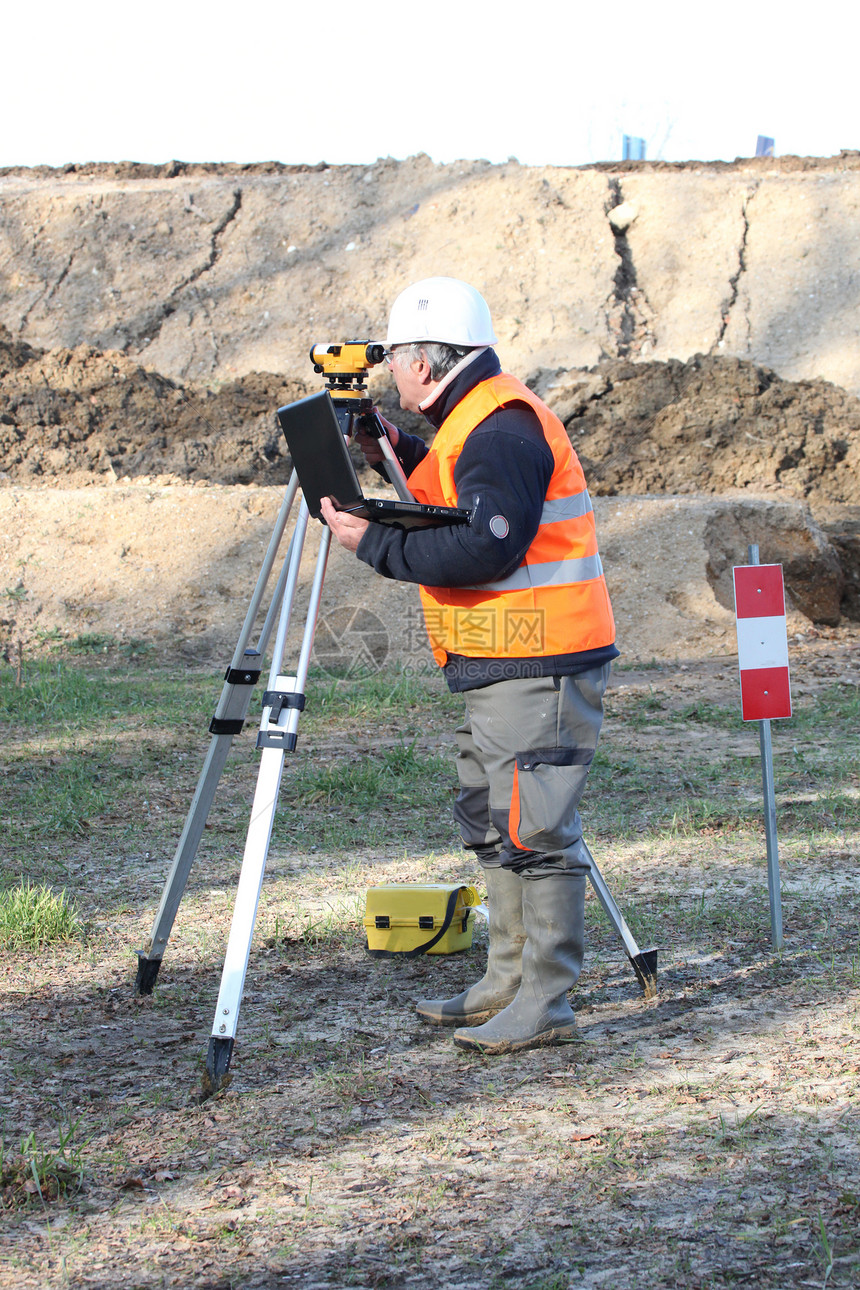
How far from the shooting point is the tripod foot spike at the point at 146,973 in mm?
3555

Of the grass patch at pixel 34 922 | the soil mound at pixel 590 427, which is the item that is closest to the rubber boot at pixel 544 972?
the grass patch at pixel 34 922

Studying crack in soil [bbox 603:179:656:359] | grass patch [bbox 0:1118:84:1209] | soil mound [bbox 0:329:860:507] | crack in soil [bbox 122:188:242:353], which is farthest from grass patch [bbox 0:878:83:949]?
crack in soil [bbox 122:188:242:353]

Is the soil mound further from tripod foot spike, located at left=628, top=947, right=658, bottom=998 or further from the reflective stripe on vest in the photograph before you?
the reflective stripe on vest

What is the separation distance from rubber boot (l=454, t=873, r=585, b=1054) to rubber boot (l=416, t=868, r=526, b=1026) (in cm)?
15

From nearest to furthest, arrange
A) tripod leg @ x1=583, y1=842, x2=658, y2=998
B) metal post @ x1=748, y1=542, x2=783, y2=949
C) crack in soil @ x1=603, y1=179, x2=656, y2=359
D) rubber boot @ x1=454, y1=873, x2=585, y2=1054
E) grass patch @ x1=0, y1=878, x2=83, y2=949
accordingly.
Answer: rubber boot @ x1=454, y1=873, x2=585, y2=1054 → tripod leg @ x1=583, y1=842, x2=658, y2=998 → metal post @ x1=748, y1=542, x2=783, y2=949 → grass patch @ x1=0, y1=878, x2=83, y2=949 → crack in soil @ x1=603, y1=179, x2=656, y2=359

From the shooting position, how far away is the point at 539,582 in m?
2.95

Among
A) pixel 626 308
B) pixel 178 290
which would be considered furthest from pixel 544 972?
pixel 178 290

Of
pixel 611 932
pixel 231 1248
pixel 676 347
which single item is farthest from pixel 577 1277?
pixel 676 347

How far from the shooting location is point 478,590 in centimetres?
298

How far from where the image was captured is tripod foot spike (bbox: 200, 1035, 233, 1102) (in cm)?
280

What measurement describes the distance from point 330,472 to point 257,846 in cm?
91

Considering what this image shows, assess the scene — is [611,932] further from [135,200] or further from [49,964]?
[135,200]

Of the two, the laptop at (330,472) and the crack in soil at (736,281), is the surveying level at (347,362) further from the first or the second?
the crack in soil at (736,281)

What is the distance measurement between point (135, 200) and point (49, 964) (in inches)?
835
